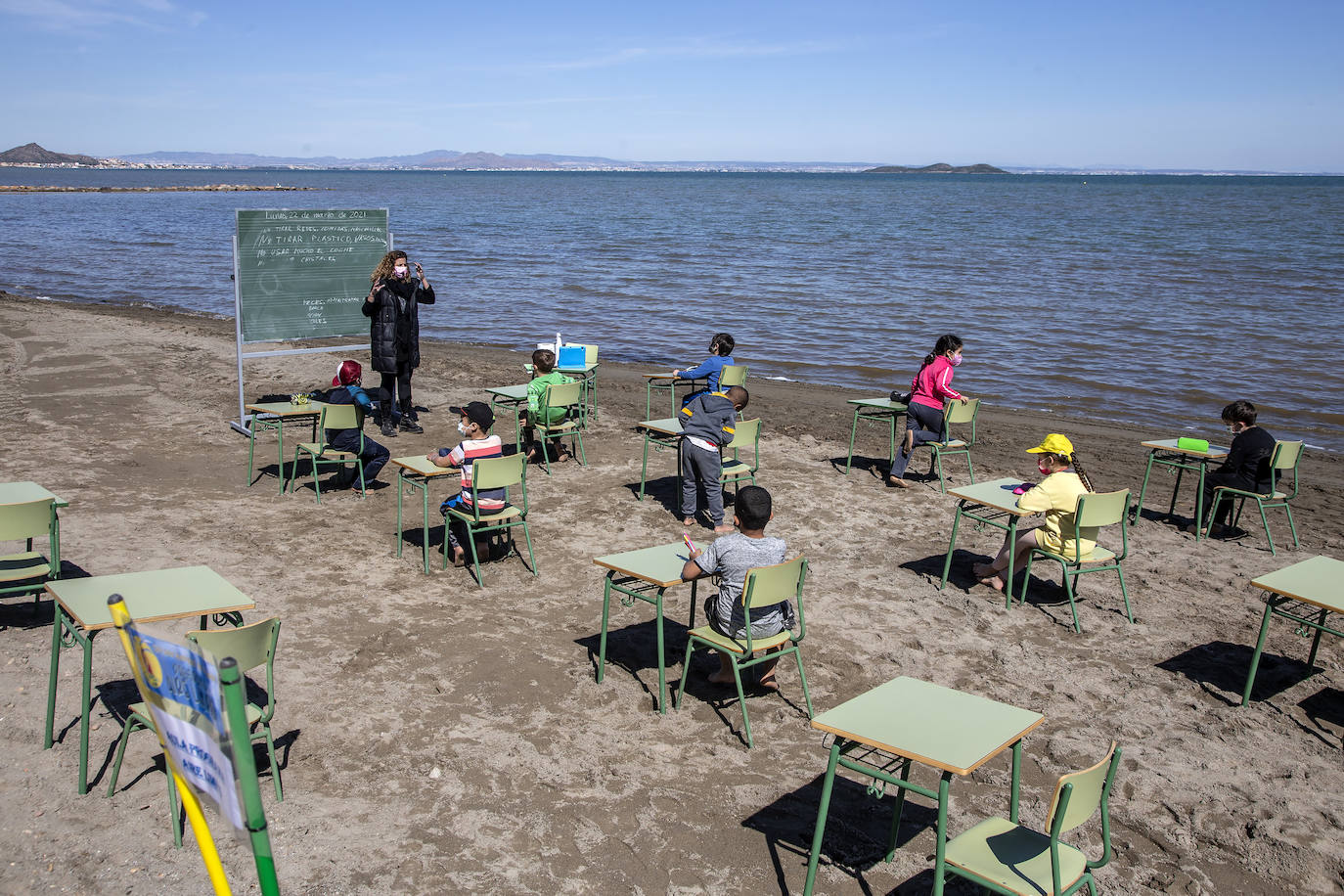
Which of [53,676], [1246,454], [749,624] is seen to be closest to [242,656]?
[53,676]

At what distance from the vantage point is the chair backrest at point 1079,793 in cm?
295

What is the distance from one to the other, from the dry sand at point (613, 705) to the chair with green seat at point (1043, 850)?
0.59 meters

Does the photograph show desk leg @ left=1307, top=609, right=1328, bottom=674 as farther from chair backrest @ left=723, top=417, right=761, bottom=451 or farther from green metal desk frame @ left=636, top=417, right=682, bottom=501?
green metal desk frame @ left=636, top=417, right=682, bottom=501

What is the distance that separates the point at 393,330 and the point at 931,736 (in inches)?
328

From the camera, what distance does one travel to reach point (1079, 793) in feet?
9.83

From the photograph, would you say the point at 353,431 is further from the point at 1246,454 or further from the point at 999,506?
the point at 1246,454

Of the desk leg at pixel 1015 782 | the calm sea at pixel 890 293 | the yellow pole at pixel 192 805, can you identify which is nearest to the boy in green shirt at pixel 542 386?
the desk leg at pixel 1015 782

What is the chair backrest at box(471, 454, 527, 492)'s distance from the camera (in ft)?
21.5

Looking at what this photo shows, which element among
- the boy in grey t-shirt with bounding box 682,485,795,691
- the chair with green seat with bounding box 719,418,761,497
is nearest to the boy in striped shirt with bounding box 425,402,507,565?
the chair with green seat with bounding box 719,418,761,497

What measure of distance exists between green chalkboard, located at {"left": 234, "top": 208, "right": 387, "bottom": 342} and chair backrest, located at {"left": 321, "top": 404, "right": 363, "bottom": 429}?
3.01 meters

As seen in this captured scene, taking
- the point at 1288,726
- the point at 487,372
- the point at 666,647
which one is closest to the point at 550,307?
the point at 487,372

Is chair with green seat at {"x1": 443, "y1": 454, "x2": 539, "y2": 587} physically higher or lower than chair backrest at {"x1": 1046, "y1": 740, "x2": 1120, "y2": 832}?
lower

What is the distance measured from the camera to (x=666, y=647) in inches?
233

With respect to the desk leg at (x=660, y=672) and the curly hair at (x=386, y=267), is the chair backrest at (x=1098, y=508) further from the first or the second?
the curly hair at (x=386, y=267)
